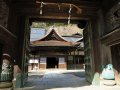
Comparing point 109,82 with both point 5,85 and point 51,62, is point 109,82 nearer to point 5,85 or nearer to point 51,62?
point 5,85

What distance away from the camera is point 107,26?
19.5 feet

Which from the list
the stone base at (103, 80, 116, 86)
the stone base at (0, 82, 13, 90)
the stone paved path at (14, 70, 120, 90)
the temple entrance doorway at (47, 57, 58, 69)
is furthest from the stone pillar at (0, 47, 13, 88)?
the temple entrance doorway at (47, 57, 58, 69)

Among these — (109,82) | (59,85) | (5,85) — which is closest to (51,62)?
(59,85)

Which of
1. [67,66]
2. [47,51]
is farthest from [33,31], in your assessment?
[67,66]

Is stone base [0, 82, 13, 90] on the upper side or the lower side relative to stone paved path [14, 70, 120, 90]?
upper

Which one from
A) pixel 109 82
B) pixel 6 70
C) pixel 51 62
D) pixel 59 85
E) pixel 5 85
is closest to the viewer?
pixel 5 85

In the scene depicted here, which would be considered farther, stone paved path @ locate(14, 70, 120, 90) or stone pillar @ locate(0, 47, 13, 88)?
stone paved path @ locate(14, 70, 120, 90)

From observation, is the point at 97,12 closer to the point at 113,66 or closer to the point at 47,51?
the point at 113,66

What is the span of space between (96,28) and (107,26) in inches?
24.0

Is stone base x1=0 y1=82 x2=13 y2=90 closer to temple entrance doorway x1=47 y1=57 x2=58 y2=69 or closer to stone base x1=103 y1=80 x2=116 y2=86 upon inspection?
stone base x1=103 y1=80 x2=116 y2=86

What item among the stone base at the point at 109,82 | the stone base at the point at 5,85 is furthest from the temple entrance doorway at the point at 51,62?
the stone base at the point at 5,85

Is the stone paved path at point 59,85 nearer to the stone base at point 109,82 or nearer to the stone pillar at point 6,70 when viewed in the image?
the stone base at point 109,82

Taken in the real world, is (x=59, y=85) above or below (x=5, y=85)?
below

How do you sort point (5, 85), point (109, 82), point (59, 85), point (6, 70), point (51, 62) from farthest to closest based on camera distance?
1. point (51, 62)
2. point (59, 85)
3. point (109, 82)
4. point (6, 70)
5. point (5, 85)
